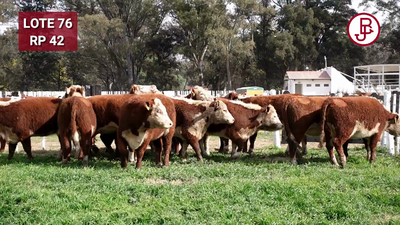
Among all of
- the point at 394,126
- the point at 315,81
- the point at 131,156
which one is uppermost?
the point at 315,81

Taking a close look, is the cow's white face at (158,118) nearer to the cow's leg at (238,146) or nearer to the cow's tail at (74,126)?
the cow's tail at (74,126)

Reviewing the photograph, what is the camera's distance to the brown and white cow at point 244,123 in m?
10.1

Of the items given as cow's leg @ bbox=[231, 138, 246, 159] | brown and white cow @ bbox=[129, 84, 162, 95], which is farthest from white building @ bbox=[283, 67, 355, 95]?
cow's leg @ bbox=[231, 138, 246, 159]

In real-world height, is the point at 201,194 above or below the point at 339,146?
below

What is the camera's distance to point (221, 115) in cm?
979

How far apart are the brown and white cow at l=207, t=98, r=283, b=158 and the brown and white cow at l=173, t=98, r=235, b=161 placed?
306 millimetres

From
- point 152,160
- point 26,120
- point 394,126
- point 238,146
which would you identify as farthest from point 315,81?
point 26,120

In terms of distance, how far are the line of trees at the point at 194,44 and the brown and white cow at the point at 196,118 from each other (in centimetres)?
3360

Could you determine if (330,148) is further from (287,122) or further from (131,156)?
(131,156)

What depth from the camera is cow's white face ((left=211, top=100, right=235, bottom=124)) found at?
32.1ft

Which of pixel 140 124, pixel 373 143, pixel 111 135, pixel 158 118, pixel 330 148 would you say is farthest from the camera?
pixel 111 135

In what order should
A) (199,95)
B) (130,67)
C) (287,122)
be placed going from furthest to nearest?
1. (130,67)
2. (199,95)
3. (287,122)

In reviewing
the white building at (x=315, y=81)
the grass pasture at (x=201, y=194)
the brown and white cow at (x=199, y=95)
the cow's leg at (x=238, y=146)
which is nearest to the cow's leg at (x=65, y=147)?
the grass pasture at (x=201, y=194)

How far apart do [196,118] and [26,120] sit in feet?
12.9
